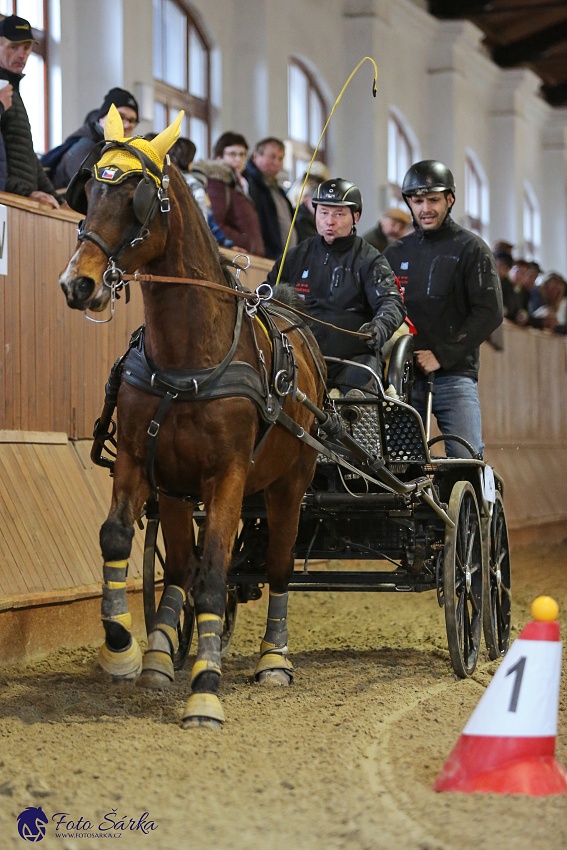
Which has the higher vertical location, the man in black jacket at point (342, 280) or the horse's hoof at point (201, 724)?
the man in black jacket at point (342, 280)

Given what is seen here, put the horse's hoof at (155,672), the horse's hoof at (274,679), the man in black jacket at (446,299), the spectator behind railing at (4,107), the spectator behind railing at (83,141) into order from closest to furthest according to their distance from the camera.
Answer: the horse's hoof at (155,672) < the horse's hoof at (274,679) < the man in black jacket at (446,299) < the spectator behind railing at (4,107) < the spectator behind railing at (83,141)

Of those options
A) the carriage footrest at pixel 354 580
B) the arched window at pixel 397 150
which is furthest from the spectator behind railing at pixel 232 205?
the arched window at pixel 397 150

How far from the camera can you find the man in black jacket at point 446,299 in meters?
6.95

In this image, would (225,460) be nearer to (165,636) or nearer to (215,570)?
(215,570)

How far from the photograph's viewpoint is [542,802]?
358cm

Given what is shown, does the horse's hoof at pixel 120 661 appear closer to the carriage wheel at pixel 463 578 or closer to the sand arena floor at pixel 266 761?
the sand arena floor at pixel 266 761

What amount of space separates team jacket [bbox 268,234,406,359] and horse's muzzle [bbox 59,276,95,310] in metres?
2.35

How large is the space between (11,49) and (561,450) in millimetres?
9829

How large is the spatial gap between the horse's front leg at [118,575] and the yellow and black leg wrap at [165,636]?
0.28m

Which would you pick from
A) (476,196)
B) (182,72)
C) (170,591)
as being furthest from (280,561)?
(476,196)

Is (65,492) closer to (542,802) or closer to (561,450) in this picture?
(542,802)

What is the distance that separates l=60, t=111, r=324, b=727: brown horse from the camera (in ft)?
15.0

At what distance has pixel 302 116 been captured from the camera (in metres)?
17.5

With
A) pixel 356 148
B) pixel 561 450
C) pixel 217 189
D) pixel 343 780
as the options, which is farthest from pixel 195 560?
pixel 356 148
